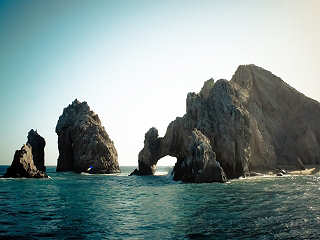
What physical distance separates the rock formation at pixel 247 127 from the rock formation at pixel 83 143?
25426 millimetres

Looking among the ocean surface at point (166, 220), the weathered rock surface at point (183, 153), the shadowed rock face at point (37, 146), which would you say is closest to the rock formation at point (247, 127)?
the weathered rock surface at point (183, 153)

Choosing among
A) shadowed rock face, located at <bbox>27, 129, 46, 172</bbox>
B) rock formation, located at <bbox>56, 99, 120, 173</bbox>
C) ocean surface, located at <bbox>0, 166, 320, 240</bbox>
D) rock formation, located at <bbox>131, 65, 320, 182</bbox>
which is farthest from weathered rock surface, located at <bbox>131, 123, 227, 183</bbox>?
shadowed rock face, located at <bbox>27, 129, 46, 172</bbox>

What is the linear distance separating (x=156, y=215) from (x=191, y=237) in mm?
7677

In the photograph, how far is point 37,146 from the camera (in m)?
99.3

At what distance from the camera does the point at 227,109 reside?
79250mm

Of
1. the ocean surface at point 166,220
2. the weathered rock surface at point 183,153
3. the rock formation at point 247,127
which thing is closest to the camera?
the ocean surface at point 166,220

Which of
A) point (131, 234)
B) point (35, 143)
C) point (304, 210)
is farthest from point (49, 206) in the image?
point (35, 143)

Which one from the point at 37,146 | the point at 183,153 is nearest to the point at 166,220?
the point at 183,153

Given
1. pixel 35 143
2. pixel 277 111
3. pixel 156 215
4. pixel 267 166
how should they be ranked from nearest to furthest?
pixel 156 215, pixel 267 166, pixel 35 143, pixel 277 111

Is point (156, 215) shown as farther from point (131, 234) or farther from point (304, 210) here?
point (304, 210)

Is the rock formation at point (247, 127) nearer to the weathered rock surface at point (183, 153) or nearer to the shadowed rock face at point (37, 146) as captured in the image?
the weathered rock surface at point (183, 153)

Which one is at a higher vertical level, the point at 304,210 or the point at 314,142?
the point at 314,142

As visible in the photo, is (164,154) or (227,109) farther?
(164,154)

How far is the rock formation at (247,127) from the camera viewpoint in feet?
249
